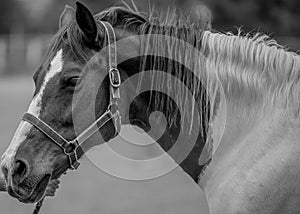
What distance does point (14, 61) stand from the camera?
3659 cm

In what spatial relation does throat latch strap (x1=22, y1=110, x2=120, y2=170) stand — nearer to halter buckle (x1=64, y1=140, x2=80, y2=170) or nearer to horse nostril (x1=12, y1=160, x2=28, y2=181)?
halter buckle (x1=64, y1=140, x2=80, y2=170)

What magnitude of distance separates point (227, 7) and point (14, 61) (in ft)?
74.4

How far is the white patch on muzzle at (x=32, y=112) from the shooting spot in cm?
327

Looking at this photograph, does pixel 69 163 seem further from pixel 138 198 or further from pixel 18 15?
pixel 18 15

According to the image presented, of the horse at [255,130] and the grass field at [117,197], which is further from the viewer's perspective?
the grass field at [117,197]

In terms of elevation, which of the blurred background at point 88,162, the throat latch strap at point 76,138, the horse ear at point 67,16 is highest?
the horse ear at point 67,16

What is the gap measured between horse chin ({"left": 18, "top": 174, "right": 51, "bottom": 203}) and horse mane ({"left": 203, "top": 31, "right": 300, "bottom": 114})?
1250 mm

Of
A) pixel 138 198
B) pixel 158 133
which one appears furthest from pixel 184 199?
pixel 158 133

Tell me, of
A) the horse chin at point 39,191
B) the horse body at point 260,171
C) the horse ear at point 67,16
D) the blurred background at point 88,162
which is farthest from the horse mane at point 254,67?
the horse chin at point 39,191

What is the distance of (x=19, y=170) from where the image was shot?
10.7ft

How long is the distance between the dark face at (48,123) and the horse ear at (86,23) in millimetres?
63

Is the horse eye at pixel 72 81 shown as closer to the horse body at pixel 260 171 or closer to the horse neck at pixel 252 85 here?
the horse neck at pixel 252 85

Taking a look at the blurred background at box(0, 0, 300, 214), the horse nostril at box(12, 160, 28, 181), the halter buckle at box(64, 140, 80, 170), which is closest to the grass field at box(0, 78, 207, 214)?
the blurred background at box(0, 0, 300, 214)

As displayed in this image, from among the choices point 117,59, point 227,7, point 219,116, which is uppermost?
point 117,59
